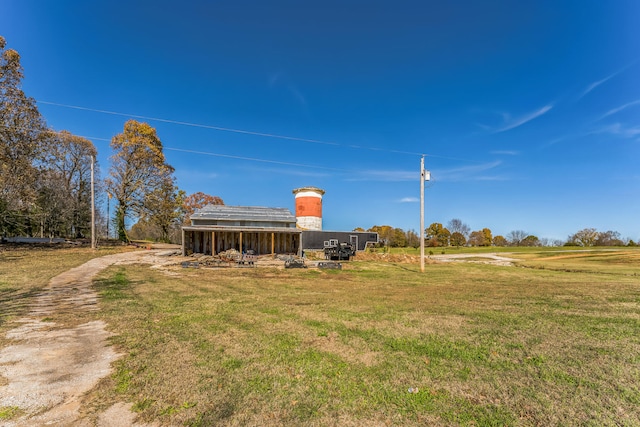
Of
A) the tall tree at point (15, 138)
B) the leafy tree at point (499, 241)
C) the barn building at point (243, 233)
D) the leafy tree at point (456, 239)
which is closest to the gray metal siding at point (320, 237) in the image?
the barn building at point (243, 233)

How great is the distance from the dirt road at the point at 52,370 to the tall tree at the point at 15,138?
23697mm

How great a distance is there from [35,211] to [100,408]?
111 ft

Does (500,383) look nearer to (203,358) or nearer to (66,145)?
(203,358)

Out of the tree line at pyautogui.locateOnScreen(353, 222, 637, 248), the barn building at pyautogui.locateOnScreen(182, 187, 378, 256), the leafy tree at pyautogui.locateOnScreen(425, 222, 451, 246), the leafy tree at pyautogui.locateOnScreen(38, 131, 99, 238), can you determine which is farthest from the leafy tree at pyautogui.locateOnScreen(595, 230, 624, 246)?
the leafy tree at pyautogui.locateOnScreen(38, 131, 99, 238)

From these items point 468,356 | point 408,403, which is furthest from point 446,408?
point 468,356

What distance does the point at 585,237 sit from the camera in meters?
59.8

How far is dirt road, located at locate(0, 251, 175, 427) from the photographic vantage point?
9.23ft

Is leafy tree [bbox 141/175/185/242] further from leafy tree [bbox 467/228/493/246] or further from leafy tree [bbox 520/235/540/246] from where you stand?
leafy tree [bbox 520/235/540/246]

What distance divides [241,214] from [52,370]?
2544cm

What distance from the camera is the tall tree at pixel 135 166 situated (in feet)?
102

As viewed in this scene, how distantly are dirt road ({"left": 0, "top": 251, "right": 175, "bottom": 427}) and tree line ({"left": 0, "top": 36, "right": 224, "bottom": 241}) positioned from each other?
81.1ft

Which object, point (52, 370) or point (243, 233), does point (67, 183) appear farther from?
point (52, 370)

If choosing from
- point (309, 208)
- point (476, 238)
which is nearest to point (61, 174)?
point (309, 208)

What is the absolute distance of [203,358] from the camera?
13.5 ft
